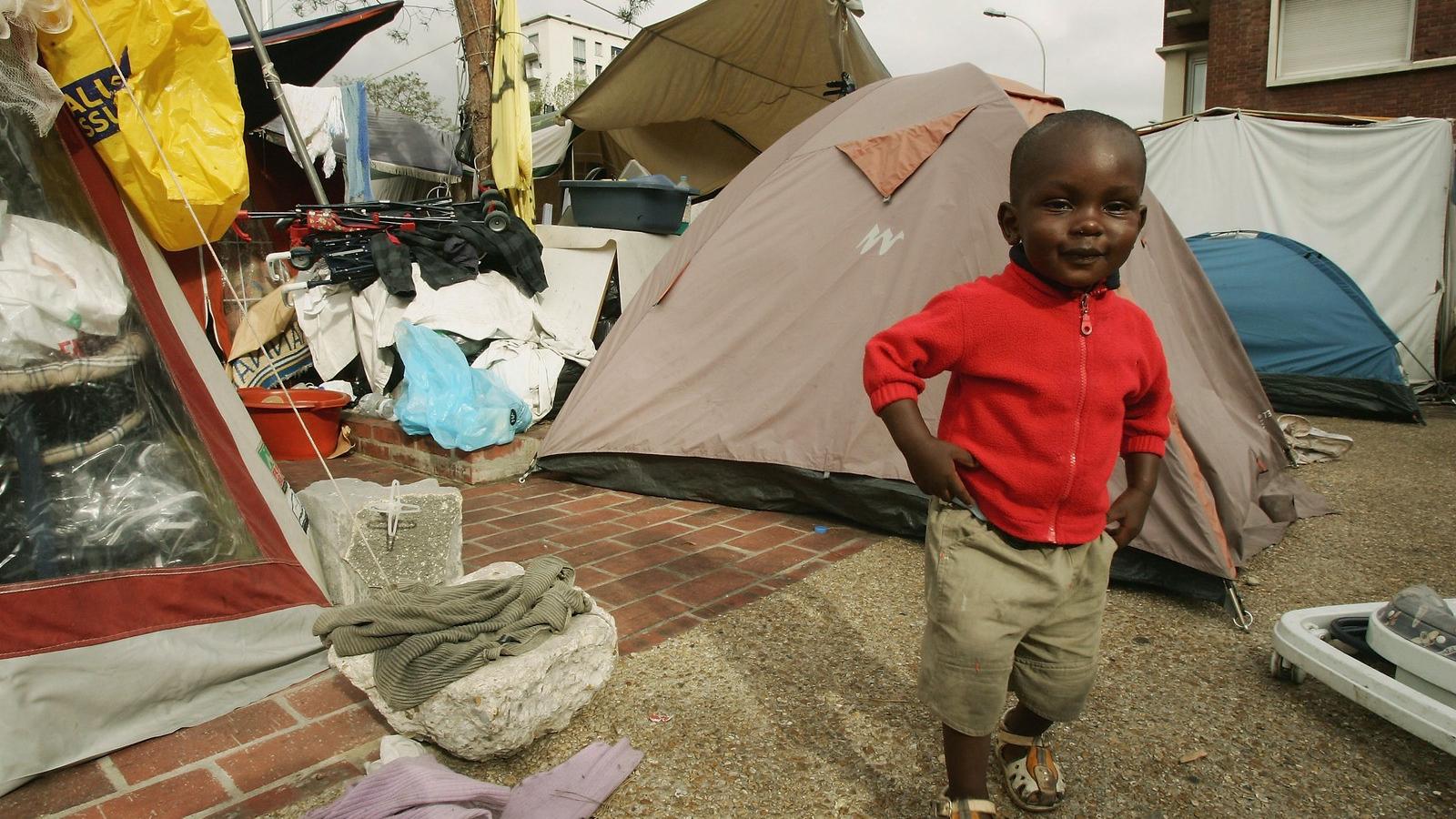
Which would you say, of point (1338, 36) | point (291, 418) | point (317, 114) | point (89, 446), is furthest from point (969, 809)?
point (1338, 36)

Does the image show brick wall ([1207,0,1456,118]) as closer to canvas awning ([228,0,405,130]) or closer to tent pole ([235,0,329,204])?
canvas awning ([228,0,405,130])

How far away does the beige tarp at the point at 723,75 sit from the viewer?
21.1 feet

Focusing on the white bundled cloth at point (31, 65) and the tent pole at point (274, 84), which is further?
the tent pole at point (274, 84)

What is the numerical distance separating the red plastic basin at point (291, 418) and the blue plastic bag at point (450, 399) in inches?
19.1

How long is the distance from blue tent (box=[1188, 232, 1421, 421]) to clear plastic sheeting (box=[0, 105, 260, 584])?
6317 millimetres

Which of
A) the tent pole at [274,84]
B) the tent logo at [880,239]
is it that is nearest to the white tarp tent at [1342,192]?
the tent logo at [880,239]

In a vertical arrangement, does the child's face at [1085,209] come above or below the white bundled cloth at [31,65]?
below

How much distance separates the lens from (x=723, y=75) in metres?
7.38

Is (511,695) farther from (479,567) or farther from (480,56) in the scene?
Answer: (480,56)

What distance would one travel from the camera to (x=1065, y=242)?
1.34m

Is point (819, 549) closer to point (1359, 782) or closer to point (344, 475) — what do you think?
point (1359, 782)

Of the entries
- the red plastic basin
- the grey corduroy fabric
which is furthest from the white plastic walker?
the red plastic basin

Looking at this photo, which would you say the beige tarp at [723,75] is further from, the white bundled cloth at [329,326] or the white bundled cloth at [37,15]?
the white bundled cloth at [37,15]

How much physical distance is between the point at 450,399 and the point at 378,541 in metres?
1.69
